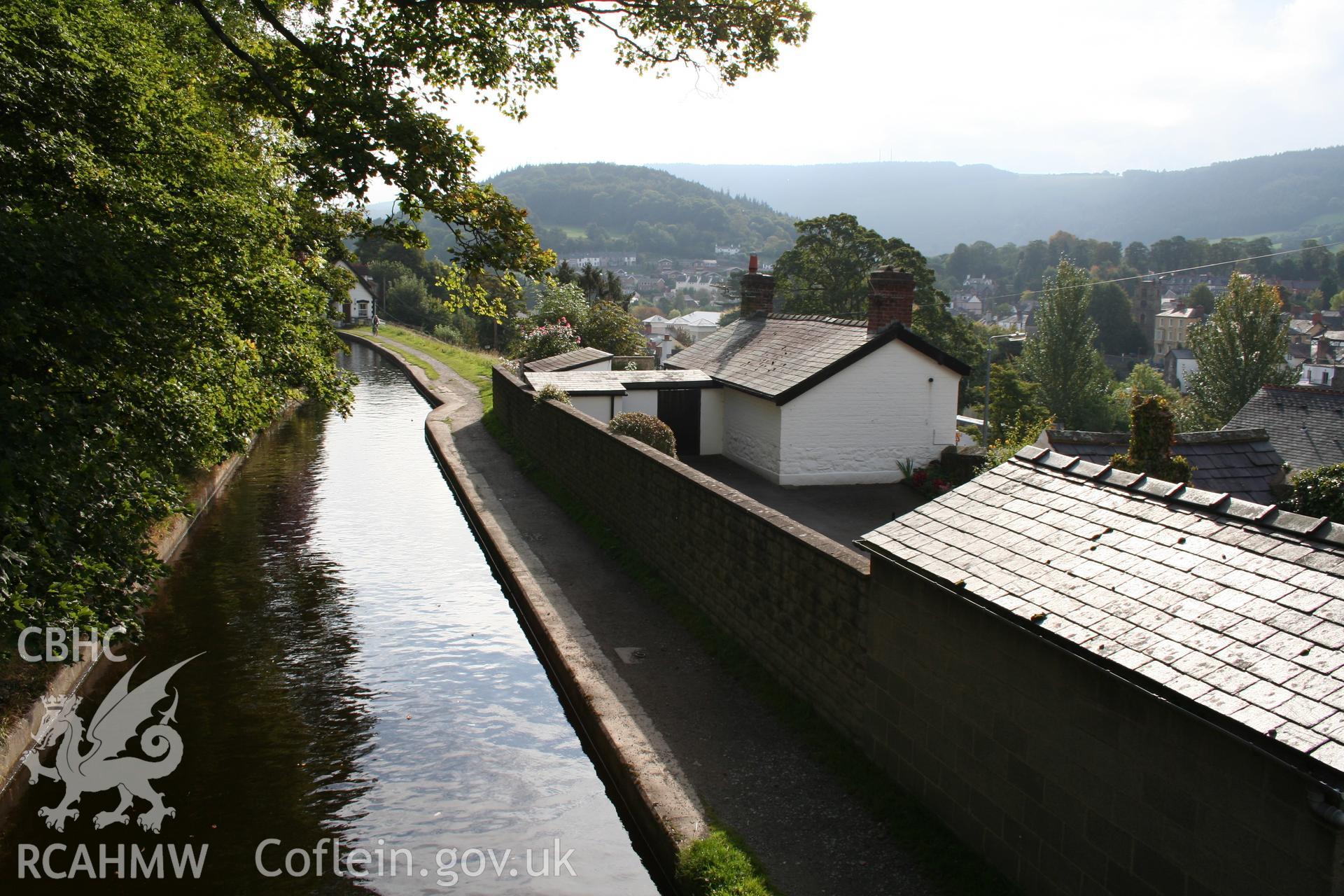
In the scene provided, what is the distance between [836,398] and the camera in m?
18.2

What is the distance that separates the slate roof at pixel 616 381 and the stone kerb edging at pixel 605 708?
15.9 feet

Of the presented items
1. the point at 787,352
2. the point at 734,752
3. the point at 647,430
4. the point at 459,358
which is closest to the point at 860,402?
the point at 787,352

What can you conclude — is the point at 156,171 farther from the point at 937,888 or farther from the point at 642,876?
the point at 937,888

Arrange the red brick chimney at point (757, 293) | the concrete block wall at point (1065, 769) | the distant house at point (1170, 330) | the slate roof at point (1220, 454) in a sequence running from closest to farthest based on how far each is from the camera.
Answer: the concrete block wall at point (1065, 769)
the slate roof at point (1220, 454)
the red brick chimney at point (757, 293)
the distant house at point (1170, 330)

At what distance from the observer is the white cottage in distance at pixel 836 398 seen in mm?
18109

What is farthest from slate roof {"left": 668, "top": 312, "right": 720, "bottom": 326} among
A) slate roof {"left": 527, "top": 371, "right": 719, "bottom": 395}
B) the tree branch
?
A: the tree branch

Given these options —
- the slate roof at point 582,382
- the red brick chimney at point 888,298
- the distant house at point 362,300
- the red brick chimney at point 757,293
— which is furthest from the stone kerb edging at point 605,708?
the distant house at point 362,300

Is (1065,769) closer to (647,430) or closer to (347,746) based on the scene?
(347,746)

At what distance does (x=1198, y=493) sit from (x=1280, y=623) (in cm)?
130

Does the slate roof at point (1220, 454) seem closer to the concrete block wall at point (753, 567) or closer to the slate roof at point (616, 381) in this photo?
the concrete block wall at point (753, 567)

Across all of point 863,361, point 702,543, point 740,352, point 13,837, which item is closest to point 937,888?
point 702,543

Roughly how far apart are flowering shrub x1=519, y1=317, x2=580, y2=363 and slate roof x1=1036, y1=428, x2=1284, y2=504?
639 inches

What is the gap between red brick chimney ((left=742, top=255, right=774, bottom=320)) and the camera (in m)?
24.1

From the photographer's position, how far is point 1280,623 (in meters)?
4.38
